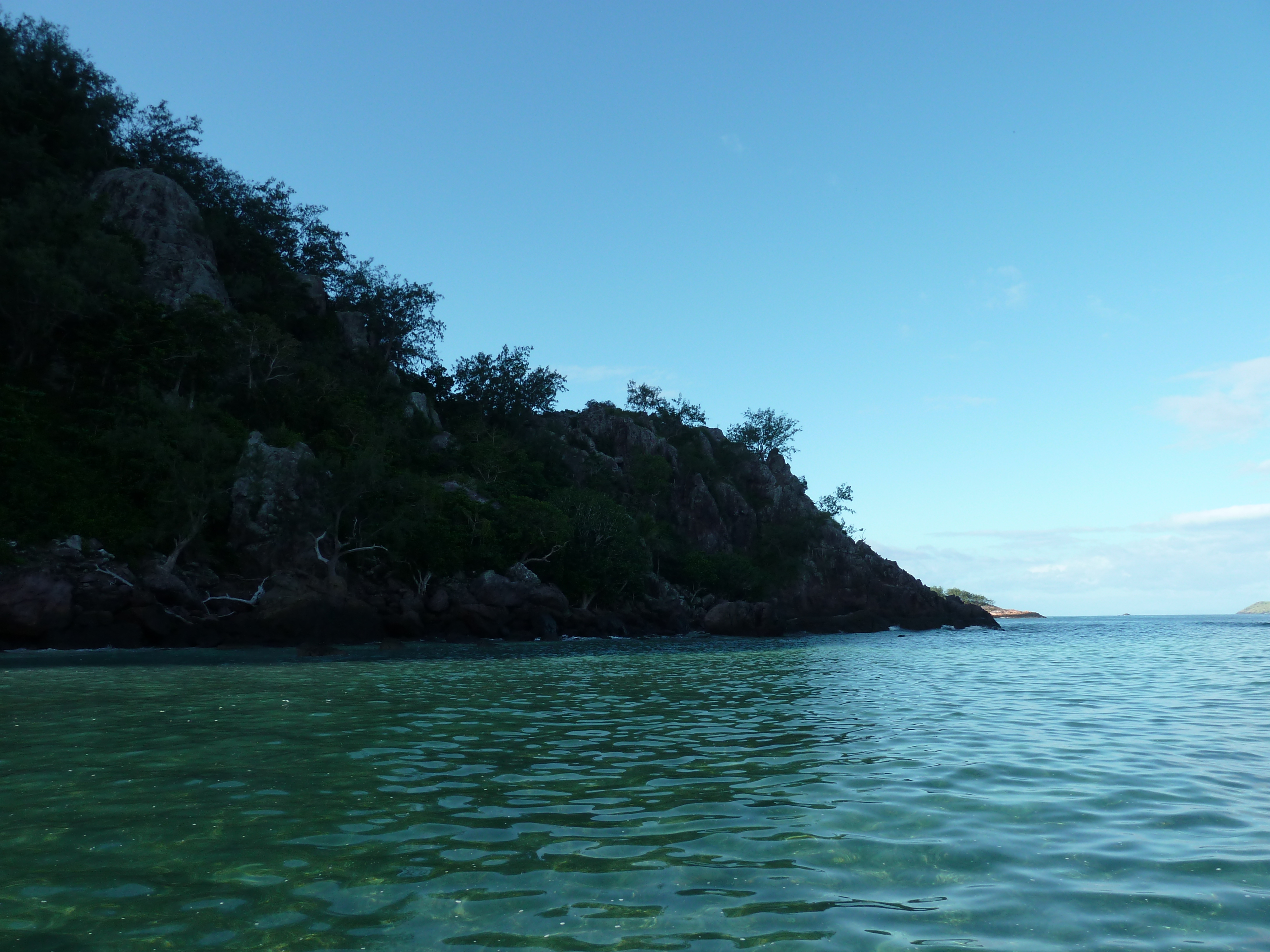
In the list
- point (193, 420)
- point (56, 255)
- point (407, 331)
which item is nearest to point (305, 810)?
point (193, 420)

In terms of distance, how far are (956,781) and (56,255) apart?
63912 mm

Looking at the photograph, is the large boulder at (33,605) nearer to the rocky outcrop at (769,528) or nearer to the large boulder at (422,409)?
the large boulder at (422,409)

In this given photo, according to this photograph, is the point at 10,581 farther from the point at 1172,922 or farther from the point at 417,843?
the point at 1172,922

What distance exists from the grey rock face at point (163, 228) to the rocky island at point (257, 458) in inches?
9.1

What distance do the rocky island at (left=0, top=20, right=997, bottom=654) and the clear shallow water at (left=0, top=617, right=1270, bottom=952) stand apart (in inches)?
987

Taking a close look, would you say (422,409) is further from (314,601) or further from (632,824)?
(632,824)

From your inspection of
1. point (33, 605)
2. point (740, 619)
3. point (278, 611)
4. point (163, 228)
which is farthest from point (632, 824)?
point (163, 228)

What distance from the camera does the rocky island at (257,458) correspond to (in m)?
43.2

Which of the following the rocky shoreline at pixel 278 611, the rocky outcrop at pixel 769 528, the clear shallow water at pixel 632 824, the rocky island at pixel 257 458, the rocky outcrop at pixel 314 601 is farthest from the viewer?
the rocky outcrop at pixel 769 528

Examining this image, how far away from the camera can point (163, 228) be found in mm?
64938

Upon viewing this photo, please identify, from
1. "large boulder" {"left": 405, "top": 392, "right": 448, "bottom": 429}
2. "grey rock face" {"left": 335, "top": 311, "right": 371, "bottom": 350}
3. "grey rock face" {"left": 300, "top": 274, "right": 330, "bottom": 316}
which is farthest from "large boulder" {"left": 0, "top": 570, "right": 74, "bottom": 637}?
"grey rock face" {"left": 300, "top": 274, "right": 330, "bottom": 316}

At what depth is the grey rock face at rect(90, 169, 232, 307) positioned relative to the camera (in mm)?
62344

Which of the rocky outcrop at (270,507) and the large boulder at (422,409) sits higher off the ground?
the large boulder at (422,409)

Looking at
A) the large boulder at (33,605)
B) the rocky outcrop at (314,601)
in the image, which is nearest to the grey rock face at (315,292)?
the rocky outcrop at (314,601)
